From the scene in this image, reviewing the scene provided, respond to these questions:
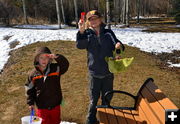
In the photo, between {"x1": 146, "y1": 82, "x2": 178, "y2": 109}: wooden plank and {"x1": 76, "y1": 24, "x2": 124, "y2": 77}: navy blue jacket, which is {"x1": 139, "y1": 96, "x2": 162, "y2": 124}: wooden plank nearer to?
{"x1": 146, "y1": 82, "x2": 178, "y2": 109}: wooden plank

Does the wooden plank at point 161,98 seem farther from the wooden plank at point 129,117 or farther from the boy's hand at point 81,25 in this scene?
the boy's hand at point 81,25

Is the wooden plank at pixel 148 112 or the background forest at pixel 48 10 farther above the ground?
the background forest at pixel 48 10

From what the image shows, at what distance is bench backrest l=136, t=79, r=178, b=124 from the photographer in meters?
2.65

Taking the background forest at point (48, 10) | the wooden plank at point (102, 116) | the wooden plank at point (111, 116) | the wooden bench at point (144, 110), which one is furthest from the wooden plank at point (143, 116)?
the background forest at point (48, 10)

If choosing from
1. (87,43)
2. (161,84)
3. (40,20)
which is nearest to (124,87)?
(161,84)

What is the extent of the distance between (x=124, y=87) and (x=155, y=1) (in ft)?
163

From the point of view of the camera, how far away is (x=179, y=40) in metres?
12.5

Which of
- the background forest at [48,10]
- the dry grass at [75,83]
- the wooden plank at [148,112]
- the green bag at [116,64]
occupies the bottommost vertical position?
the dry grass at [75,83]

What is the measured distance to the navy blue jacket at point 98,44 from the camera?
353cm

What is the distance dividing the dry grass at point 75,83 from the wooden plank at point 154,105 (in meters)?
1.83

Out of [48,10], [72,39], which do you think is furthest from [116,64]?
[48,10]

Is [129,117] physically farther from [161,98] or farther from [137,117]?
[161,98]

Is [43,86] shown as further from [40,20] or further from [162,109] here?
[40,20]

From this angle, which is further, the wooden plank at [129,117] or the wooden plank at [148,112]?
the wooden plank at [129,117]
